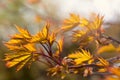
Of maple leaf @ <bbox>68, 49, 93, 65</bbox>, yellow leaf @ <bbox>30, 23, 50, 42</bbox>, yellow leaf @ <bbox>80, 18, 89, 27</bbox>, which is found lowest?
maple leaf @ <bbox>68, 49, 93, 65</bbox>

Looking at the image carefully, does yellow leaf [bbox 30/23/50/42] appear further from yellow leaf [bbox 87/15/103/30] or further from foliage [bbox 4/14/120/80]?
yellow leaf [bbox 87/15/103/30]

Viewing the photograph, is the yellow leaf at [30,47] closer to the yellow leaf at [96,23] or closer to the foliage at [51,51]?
the foliage at [51,51]

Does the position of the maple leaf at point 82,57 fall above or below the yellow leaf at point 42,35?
below

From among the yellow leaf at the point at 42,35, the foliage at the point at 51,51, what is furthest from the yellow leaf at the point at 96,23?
the yellow leaf at the point at 42,35

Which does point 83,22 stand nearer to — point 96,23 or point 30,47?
point 96,23

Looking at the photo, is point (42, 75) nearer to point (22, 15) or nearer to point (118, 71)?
point (22, 15)

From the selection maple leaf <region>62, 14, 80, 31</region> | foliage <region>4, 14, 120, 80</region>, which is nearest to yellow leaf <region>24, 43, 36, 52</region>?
foliage <region>4, 14, 120, 80</region>

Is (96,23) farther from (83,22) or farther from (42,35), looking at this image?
(42,35)

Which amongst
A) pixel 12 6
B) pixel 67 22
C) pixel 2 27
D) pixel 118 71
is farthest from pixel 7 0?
pixel 118 71

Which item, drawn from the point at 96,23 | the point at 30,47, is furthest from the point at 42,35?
the point at 96,23

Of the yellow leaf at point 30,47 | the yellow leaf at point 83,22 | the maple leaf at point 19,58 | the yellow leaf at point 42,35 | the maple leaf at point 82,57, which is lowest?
the maple leaf at point 82,57

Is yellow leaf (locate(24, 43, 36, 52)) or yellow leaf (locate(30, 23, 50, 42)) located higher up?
yellow leaf (locate(30, 23, 50, 42))

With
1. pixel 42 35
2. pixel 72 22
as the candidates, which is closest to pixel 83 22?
pixel 72 22

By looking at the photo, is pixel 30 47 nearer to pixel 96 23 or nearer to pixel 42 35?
pixel 42 35
